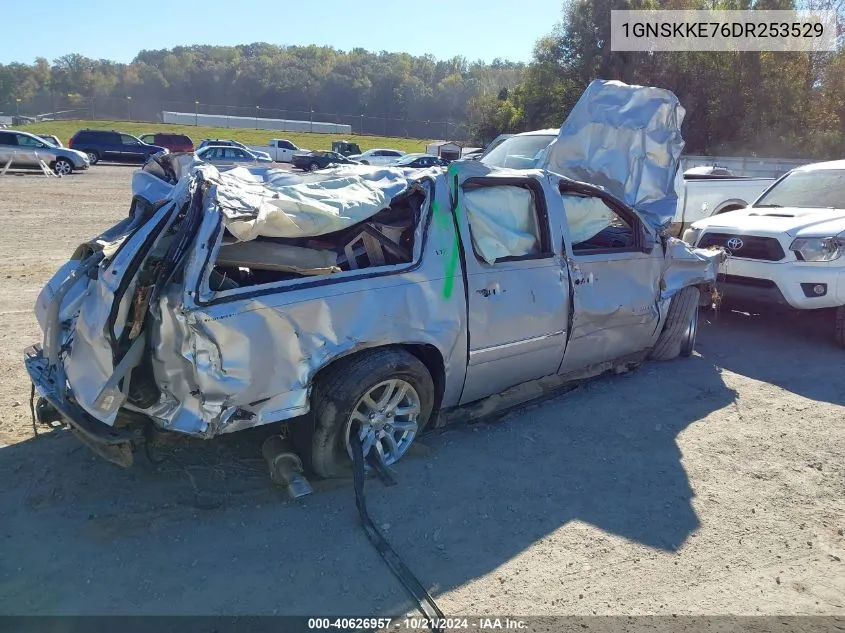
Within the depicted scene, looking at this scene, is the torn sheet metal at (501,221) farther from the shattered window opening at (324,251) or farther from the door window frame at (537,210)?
the shattered window opening at (324,251)

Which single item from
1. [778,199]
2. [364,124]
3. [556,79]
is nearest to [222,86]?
[364,124]

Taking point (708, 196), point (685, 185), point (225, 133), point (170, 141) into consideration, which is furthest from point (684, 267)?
point (225, 133)

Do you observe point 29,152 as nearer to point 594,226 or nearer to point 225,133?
point 594,226

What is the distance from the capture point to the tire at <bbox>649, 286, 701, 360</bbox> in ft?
19.6

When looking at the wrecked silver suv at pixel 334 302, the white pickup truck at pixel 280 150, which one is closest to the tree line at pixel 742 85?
the white pickup truck at pixel 280 150

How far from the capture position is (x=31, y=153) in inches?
998

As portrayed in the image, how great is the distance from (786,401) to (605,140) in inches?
119

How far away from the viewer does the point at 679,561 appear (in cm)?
326

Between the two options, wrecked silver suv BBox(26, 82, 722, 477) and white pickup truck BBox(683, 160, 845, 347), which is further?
white pickup truck BBox(683, 160, 845, 347)

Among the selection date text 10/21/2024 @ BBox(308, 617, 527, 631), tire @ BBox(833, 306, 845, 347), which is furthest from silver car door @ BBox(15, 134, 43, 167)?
date text 10/21/2024 @ BBox(308, 617, 527, 631)

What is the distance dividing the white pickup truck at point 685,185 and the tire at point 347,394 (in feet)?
18.5

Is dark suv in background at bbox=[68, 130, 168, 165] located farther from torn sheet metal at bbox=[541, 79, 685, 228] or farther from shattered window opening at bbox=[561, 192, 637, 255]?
shattered window opening at bbox=[561, 192, 637, 255]

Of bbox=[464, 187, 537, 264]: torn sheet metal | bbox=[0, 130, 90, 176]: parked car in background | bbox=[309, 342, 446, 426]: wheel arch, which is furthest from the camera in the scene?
bbox=[0, 130, 90, 176]: parked car in background

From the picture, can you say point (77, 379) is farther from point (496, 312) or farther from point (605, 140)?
point (605, 140)
